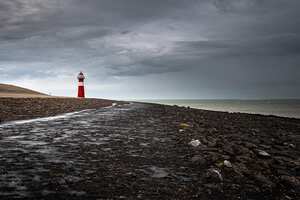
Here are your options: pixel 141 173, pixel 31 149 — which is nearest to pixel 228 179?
pixel 141 173

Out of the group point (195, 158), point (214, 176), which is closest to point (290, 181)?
point (214, 176)

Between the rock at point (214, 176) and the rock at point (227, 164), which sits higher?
the rock at point (227, 164)

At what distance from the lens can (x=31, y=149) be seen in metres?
7.32

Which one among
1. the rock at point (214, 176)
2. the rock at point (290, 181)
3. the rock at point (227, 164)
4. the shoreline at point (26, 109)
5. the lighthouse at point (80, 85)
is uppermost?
the lighthouse at point (80, 85)

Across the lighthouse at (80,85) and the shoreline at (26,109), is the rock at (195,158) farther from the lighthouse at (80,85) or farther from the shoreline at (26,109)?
the lighthouse at (80,85)

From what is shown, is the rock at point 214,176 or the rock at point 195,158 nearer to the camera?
the rock at point 214,176

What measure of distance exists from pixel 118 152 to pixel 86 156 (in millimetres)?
847

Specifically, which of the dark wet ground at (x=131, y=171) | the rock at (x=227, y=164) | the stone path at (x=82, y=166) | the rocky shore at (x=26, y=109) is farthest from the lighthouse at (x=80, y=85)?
the rock at (x=227, y=164)

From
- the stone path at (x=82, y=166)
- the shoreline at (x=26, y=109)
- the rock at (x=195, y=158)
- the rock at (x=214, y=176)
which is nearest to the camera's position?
the stone path at (x=82, y=166)

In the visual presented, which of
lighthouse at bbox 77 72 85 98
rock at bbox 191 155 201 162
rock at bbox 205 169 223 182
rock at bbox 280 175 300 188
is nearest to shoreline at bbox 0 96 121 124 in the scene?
rock at bbox 191 155 201 162

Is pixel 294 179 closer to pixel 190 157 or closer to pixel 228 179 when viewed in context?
pixel 228 179

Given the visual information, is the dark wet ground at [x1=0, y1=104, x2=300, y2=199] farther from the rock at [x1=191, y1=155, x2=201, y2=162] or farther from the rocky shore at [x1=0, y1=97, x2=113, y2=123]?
the rocky shore at [x1=0, y1=97, x2=113, y2=123]

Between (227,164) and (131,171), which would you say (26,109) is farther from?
(227,164)

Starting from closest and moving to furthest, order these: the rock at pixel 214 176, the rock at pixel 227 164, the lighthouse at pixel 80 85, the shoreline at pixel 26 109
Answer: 1. the rock at pixel 214 176
2. the rock at pixel 227 164
3. the shoreline at pixel 26 109
4. the lighthouse at pixel 80 85
